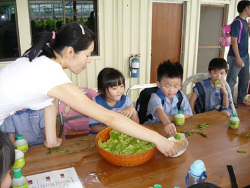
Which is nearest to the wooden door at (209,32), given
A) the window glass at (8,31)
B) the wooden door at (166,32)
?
the wooden door at (166,32)

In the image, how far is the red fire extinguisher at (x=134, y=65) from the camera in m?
4.52

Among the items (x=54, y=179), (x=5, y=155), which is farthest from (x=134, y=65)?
(x=5, y=155)

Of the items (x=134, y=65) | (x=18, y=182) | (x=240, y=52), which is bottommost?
(x=18, y=182)

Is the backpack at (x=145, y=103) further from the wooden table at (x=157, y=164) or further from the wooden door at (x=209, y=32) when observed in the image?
the wooden door at (x=209, y=32)

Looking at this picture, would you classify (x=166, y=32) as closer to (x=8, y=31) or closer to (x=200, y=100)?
(x=200, y=100)

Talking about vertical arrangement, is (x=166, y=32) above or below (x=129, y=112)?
above

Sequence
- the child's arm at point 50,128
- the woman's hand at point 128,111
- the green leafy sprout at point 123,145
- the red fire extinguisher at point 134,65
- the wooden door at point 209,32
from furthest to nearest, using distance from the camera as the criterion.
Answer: the wooden door at point 209,32 → the red fire extinguisher at point 134,65 → the woman's hand at point 128,111 → the child's arm at point 50,128 → the green leafy sprout at point 123,145

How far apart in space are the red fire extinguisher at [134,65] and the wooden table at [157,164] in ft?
9.85

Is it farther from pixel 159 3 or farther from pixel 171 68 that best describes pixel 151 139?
pixel 159 3

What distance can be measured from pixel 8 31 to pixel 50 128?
9.04 ft

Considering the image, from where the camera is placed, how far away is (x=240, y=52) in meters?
3.95

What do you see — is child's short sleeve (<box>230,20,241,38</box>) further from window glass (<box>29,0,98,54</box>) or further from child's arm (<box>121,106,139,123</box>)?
child's arm (<box>121,106,139,123</box>)

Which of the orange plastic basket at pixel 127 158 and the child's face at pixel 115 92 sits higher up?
the child's face at pixel 115 92

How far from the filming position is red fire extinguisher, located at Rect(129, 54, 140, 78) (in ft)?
14.8
